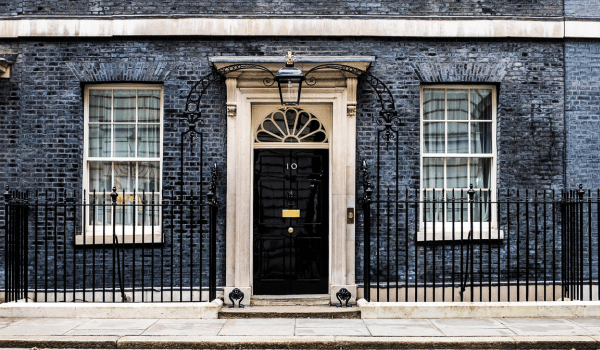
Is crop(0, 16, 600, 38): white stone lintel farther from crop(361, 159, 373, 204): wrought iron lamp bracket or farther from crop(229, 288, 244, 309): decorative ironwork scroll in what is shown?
crop(229, 288, 244, 309): decorative ironwork scroll

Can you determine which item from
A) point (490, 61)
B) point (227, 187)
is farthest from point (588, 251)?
point (227, 187)

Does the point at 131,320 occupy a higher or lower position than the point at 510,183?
lower

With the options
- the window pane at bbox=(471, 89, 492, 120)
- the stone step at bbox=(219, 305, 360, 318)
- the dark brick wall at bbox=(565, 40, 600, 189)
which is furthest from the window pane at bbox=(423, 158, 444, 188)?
the stone step at bbox=(219, 305, 360, 318)

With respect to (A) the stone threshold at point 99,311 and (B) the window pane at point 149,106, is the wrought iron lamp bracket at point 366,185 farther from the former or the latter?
(B) the window pane at point 149,106

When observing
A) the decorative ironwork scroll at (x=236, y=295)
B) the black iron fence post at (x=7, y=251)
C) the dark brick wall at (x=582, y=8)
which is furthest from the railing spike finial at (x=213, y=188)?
the dark brick wall at (x=582, y=8)

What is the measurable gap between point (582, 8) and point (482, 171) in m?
2.81

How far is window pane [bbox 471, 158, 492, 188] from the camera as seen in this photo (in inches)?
339

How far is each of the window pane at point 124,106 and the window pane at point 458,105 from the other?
15.5 ft

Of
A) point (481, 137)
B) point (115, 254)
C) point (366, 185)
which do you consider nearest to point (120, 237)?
point (115, 254)

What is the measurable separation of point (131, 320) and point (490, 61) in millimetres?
6118

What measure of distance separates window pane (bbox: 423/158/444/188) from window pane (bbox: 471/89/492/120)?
90cm

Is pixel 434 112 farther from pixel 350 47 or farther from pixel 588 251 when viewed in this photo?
pixel 588 251

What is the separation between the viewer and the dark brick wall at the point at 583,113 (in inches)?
331

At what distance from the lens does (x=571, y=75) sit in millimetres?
8469
